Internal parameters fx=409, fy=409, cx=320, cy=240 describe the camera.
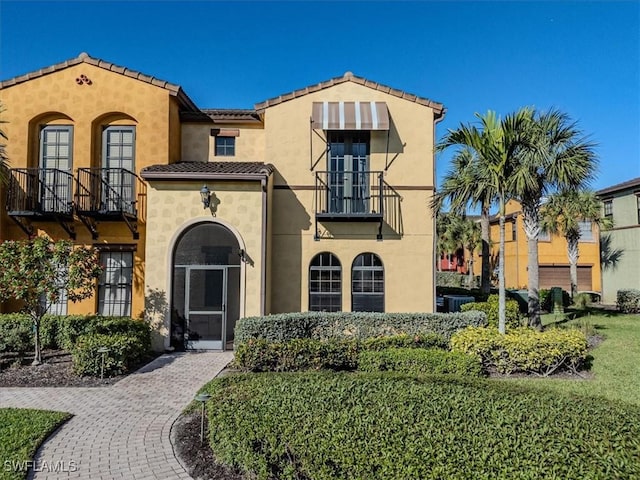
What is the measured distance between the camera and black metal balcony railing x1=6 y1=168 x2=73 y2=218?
483 inches

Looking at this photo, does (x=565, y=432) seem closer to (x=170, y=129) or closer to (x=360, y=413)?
(x=360, y=413)

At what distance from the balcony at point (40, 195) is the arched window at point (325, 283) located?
7505 millimetres

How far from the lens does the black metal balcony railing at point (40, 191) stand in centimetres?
1226

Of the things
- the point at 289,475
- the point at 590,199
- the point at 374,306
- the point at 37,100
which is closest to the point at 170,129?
the point at 37,100

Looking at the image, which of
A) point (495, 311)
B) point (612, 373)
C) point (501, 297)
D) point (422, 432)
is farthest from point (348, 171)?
point (422, 432)

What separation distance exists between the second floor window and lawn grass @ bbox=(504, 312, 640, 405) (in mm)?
10692

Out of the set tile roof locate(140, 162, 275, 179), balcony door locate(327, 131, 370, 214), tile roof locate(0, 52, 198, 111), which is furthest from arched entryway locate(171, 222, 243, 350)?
tile roof locate(0, 52, 198, 111)

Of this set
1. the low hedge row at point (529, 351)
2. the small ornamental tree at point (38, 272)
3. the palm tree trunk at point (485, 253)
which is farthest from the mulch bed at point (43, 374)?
the palm tree trunk at point (485, 253)

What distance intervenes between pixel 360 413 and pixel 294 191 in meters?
10.0

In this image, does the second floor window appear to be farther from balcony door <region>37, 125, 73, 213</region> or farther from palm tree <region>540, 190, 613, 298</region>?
palm tree <region>540, 190, 613, 298</region>

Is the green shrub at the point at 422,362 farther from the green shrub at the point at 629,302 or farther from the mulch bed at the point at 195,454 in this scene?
the green shrub at the point at 629,302

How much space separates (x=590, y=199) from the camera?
25.3 m

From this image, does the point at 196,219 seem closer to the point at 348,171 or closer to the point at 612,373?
the point at 348,171

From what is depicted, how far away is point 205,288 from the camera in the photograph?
11.7m
